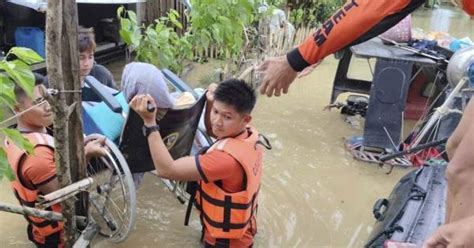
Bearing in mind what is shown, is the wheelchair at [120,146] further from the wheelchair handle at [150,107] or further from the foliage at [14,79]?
the foliage at [14,79]

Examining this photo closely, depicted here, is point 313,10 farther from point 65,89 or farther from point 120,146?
point 65,89

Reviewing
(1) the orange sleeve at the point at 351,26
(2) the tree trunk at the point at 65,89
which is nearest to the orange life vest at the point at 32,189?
(2) the tree trunk at the point at 65,89

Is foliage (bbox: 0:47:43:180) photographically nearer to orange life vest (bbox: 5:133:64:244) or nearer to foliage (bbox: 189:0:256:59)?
orange life vest (bbox: 5:133:64:244)

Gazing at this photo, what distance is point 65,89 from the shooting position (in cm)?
191

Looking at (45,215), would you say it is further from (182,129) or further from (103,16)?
(103,16)

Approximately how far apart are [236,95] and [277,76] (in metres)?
0.42

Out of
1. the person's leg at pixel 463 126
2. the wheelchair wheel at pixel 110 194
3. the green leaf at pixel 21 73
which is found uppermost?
the green leaf at pixel 21 73

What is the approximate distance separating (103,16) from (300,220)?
16.4 feet

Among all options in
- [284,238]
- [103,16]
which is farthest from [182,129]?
[103,16]

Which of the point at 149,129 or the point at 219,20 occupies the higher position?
the point at 219,20

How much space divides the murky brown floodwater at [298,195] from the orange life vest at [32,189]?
450 millimetres

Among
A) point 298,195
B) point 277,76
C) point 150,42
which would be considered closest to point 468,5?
point 277,76

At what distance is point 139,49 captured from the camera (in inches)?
145

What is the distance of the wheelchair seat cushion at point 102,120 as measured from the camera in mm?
2650
